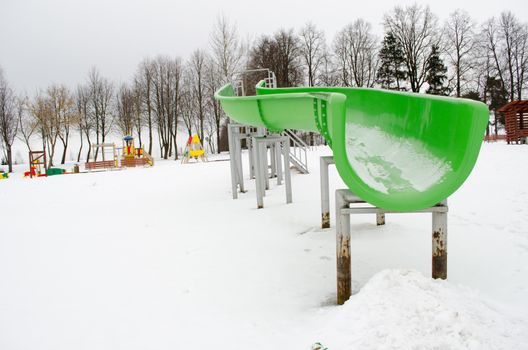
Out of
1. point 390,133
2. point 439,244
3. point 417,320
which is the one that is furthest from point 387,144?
point 417,320

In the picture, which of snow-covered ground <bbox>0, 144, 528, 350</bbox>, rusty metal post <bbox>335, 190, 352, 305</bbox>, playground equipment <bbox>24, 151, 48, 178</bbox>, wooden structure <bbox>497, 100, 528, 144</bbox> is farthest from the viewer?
playground equipment <bbox>24, 151, 48, 178</bbox>

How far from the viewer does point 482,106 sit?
9.60ft

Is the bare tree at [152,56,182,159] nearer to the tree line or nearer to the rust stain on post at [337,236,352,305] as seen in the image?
the tree line

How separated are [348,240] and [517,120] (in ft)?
73.7

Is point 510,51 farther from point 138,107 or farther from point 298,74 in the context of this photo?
point 138,107

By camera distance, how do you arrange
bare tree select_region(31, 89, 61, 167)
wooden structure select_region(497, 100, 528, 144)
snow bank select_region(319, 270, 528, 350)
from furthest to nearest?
bare tree select_region(31, 89, 61, 167), wooden structure select_region(497, 100, 528, 144), snow bank select_region(319, 270, 528, 350)

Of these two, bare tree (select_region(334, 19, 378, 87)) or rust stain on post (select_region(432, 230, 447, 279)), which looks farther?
bare tree (select_region(334, 19, 378, 87))

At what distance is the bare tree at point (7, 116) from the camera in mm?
32500

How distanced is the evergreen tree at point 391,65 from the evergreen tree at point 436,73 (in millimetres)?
2218

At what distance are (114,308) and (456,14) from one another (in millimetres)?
38236

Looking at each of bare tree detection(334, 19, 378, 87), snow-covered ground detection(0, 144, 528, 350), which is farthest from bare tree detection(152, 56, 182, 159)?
snow-covered ground detection(0, 144, 528, 350)

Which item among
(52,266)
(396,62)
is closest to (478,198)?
(52,266)

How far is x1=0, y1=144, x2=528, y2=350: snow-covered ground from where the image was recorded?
239 centimetres

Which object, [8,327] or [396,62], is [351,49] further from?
[8,327]
